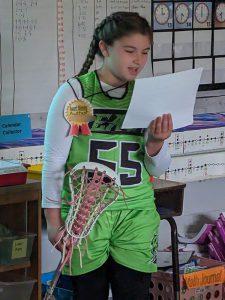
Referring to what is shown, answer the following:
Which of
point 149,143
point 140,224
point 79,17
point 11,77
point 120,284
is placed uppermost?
point 79,17

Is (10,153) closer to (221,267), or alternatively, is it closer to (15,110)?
(15,110)

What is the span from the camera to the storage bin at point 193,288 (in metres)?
2.78

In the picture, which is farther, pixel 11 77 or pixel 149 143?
pixel 11 77

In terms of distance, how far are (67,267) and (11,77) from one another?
0.97 meters

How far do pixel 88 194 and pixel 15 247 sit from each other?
630 millimetres

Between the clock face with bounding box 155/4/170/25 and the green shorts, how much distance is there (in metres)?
1.34

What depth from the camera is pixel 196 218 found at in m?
3.37

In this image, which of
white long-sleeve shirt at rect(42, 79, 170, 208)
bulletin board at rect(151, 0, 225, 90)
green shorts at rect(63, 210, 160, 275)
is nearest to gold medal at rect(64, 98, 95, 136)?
white long-sleeve shirt at rect(42, 79, 170, 208)

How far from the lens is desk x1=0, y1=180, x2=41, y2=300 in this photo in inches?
90.4

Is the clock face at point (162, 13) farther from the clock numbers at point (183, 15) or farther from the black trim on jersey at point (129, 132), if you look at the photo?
the black trim on jersey at point (129, 132)

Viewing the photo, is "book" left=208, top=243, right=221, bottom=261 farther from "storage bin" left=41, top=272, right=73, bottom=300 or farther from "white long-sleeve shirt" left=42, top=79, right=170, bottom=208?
"white long-sleeve shirt" left=42, top=79, right=170, bottom=208

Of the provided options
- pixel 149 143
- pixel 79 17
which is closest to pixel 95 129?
pixel 149 143

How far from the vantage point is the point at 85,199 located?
1.81 metres

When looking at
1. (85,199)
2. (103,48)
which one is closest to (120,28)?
(103,48)
